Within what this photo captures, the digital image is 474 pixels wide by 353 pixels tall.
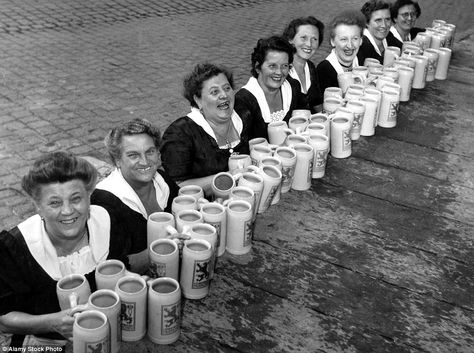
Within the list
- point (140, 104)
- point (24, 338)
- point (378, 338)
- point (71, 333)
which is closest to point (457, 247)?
point (378, 338)

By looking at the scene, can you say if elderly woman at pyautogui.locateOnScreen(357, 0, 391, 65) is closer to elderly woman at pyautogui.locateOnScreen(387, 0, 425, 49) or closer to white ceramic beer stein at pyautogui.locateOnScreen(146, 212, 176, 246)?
elderly woman at pyautogui.locateOnScreen(387, 0, 425, 49)

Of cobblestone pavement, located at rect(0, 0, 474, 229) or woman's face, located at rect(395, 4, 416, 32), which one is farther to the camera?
woman's face, located at rect(395, 4, 416, 32)

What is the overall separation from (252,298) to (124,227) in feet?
2.42

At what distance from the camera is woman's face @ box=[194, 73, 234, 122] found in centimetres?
355

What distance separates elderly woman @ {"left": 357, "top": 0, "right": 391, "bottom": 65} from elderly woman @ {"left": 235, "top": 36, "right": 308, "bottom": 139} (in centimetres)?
165

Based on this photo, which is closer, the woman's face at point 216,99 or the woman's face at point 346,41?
the woman's face at point 216,99

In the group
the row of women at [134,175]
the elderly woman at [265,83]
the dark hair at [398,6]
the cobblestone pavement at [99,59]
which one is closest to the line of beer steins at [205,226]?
the row of women at [134,175]

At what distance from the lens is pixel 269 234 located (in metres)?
2.69

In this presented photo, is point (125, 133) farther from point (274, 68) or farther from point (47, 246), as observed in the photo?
point (274, 68)

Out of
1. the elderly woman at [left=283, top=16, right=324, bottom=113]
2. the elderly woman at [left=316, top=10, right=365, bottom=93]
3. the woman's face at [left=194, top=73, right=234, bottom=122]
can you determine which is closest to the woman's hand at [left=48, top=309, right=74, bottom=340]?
the woman's face at [left=194, top=73, right=234, bottom=122]

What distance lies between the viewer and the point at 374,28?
5.59 m

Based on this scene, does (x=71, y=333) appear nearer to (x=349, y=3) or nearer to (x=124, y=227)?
(x=124, y=227)

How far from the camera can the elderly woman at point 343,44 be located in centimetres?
481

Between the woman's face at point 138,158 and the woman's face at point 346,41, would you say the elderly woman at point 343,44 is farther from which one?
the woman's face at point 138,158
